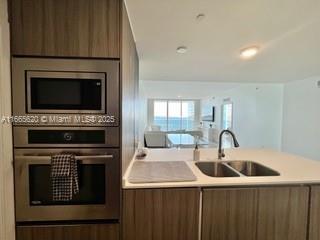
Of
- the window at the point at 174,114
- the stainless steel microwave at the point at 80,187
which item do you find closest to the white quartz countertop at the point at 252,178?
the stainless steel microwave at the point at 80,187

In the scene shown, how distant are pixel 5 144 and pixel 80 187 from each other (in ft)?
1.68

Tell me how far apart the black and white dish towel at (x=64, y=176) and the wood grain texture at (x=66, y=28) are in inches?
26.3

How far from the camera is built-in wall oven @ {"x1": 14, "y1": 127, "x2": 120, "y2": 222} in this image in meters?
1.26

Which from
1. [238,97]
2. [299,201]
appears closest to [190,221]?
[299,201]

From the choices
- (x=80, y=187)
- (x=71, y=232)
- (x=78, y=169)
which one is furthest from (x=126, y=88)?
(x=71, y=232)

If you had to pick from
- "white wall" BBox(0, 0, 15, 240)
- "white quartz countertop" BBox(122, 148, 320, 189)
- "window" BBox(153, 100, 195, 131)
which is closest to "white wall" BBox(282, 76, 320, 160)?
"white quartz countertop" BBox(122, 148, 320, 189)

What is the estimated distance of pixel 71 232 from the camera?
1318 millimetres

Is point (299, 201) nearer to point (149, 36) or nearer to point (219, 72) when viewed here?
point (149, 36)

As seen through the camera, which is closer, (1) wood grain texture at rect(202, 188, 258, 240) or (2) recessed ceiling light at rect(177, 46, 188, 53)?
(1) wood grain texture at rect(202, 188, 258, 240)

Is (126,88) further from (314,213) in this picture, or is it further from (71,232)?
(314,213)

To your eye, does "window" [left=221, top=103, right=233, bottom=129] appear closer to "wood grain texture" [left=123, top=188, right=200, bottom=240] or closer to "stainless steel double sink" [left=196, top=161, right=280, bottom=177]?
"stainless steel double sink" [left=196, top=161, right=280, bottom=177]

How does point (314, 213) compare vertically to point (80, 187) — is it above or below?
below

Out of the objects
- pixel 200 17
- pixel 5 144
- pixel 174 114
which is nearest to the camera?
pixel 5 144

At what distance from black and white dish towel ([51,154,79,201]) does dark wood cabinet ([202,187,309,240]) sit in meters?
0.90
